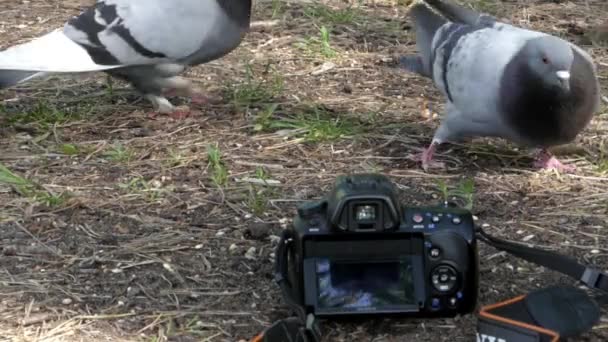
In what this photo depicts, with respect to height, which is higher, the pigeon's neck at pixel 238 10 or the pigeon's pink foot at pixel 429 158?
the pigeon's neck at pixel 238 10

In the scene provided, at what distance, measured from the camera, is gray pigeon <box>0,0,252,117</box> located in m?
4.73

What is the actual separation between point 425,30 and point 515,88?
3.24 ft

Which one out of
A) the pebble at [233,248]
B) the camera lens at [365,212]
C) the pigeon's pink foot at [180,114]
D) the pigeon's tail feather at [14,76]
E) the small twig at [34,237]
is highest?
the camera lens at [365,212]

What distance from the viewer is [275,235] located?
353cm

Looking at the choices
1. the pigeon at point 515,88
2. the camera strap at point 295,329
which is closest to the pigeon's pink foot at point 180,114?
the pigeon at point 515,88

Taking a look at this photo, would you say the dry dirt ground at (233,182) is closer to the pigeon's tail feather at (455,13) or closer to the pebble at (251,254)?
the pebble at (251,254)

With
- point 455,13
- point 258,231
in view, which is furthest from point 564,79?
point 258,231

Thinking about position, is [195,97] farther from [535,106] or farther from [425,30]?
[535,106]

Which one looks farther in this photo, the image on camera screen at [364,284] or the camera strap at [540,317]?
the image on camera screen at [364,284]

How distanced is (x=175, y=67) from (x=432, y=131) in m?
1.30

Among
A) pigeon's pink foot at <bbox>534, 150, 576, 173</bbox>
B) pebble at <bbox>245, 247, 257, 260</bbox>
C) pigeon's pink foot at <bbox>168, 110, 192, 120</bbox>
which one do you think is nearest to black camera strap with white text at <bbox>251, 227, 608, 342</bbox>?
pebble at <bbox>245, 247, 257, 260</bbox>

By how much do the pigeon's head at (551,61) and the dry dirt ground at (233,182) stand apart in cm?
44

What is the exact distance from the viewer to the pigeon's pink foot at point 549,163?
13.7 feet

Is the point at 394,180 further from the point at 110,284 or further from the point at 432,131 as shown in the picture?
the point at 110,284
